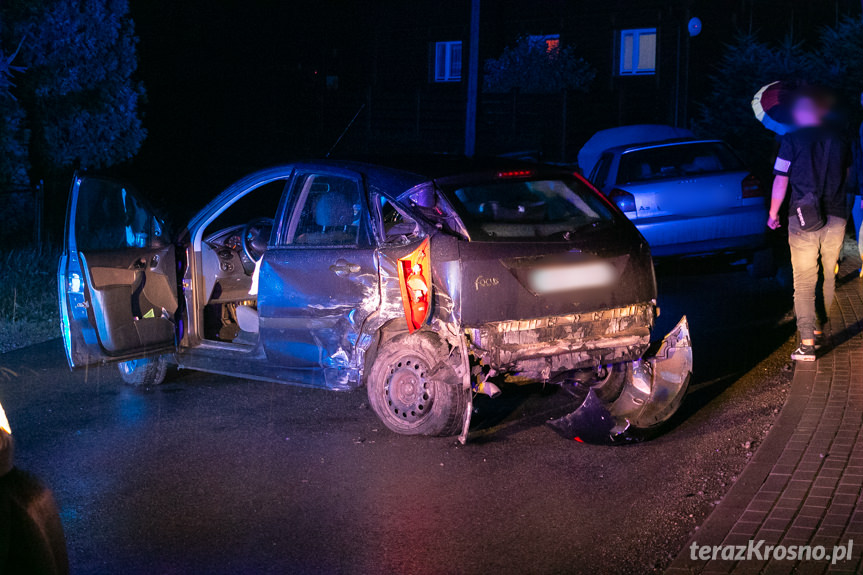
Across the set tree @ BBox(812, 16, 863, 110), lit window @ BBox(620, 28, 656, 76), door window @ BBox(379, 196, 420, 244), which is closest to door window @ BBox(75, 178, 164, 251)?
door window @ BBox(379, 196, 420, 244)

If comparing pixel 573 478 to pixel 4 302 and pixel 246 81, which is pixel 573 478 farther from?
pixel 246 81

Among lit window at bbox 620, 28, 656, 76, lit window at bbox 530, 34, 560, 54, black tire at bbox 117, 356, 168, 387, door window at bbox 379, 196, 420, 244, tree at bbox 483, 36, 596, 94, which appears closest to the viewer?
door window at bbox 379, 196, 420, 244

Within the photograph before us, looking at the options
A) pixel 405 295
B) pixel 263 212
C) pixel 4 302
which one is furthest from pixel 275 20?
pixel 405 295

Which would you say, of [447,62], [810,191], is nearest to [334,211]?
[810,191]

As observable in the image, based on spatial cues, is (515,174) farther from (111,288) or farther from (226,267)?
(111,288)

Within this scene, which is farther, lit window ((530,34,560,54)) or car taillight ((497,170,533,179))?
lit window ((530,34,560,54))

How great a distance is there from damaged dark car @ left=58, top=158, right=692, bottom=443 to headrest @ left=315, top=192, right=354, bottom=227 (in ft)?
0.04

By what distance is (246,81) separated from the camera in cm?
3156

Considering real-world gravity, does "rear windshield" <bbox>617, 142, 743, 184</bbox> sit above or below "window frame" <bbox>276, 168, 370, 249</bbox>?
above

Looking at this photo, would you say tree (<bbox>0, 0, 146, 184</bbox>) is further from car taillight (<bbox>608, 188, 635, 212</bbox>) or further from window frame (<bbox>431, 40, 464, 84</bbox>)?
window frame (<bbox>431, 40, 464, 84</bbox>)

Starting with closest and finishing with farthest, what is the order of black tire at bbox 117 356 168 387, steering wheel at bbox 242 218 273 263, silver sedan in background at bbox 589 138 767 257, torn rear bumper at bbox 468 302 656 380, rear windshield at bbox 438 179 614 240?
torn rear bumper at bbox 468 302 656 380 → rear windshield at bbox 438 179 614 240 → black tire at bbox 117 356 168 387 → steering wheel at bbox 242 218 273 263 → silver sedan in background at bbox 589 138 767 257

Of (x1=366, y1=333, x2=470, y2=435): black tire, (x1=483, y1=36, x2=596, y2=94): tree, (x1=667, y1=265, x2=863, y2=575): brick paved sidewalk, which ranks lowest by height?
(x1=667, y1=265, x2=863, y2=575): brick paved sidewalk

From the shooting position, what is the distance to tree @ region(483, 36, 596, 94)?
1115 inches

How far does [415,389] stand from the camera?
6.38 metres
